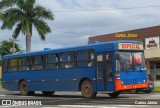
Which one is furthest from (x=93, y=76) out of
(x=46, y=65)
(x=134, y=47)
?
→ (x=46, y=65)

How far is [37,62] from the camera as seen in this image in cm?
2672

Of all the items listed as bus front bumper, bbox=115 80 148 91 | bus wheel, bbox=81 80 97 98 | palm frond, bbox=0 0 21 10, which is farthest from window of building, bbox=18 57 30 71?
palm frond, bbox=0 0 21 10

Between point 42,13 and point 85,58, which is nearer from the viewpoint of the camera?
point 85,58

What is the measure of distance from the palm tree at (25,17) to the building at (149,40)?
28.5 feet

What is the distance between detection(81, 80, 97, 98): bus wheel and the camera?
73.1ft

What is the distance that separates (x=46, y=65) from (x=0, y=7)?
26.3 m

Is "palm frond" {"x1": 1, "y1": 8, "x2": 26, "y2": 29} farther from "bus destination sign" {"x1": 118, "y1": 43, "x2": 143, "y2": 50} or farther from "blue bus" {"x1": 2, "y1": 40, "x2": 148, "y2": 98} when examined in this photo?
"bus destination sign" {"x1": 118, "y1": 43, "x2": 143, "y2": 50}

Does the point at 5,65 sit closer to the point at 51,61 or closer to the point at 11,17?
the point at 51,61

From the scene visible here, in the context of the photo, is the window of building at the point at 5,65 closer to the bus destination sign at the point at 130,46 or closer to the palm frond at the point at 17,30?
the bus destination sign at the point at 130,46

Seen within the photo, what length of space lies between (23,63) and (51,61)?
348 centimetres

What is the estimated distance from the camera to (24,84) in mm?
28484

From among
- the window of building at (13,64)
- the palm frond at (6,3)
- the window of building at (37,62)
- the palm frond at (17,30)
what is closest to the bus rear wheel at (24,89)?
the window of building at (13,64)

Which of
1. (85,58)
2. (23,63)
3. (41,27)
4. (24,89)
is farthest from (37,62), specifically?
(41,27)

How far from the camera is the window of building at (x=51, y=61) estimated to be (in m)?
25.1
